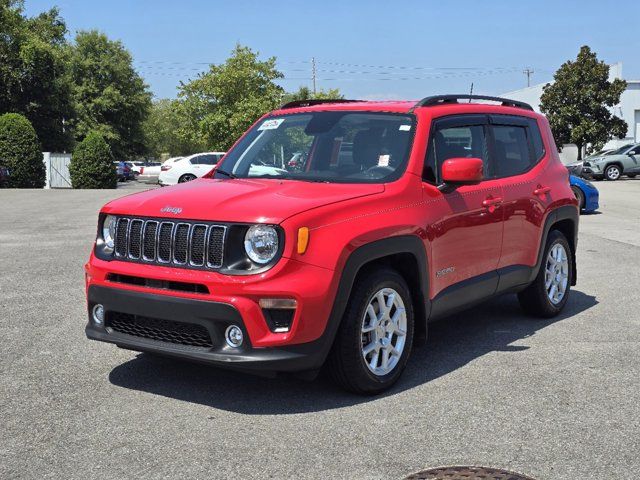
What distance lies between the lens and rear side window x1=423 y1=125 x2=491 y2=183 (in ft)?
17.8

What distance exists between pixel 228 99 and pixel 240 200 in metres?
47.1

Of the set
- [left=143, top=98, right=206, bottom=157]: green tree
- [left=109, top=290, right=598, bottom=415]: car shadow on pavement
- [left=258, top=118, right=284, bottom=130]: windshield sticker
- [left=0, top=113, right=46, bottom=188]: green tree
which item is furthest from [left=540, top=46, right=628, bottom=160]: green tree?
[left=143, top=98, right=206, bottom=157]: green tree

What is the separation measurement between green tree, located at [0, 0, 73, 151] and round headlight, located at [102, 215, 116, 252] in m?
46.1

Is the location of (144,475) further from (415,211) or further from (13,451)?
(415,211)

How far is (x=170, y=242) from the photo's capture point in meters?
4.54

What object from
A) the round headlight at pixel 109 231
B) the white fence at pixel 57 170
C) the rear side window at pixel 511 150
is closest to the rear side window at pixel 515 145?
the rear side window at pixel 511 150

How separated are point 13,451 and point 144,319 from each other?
105 cm

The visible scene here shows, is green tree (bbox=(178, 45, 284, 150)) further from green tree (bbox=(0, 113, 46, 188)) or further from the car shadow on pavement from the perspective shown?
the car shadow on pavement

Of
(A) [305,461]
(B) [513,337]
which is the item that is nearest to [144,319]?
(A) [305,461]

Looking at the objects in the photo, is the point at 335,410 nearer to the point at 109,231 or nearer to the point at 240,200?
the point at 240,200

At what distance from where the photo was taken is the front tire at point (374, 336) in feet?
15.1

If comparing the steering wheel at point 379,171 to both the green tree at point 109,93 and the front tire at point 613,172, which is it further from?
the green tree at point 109,93

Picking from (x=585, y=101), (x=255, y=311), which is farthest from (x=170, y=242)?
(x=585, y=101)

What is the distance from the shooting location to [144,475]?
11.9ft
